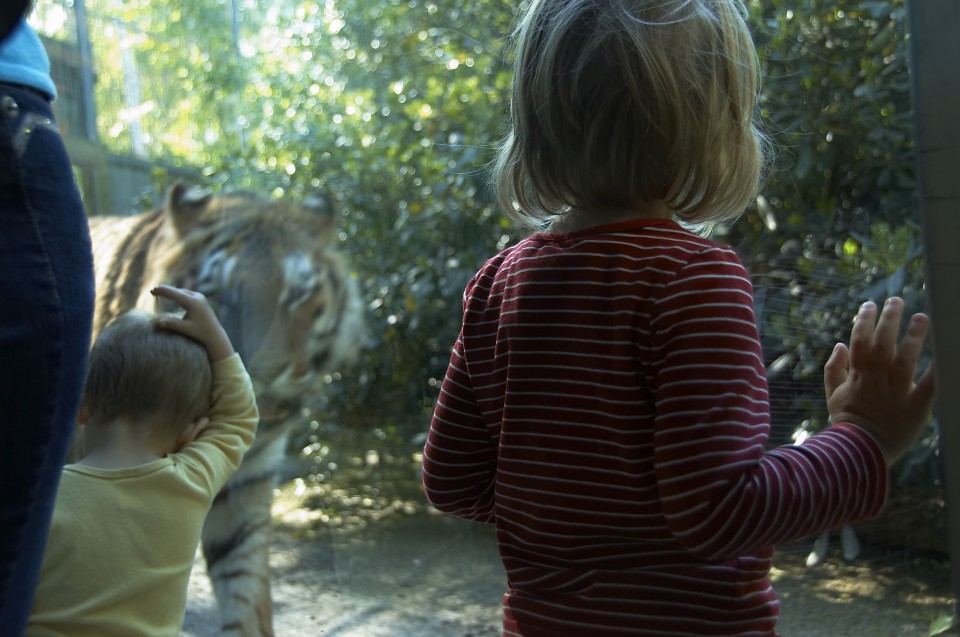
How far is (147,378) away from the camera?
1375 mm

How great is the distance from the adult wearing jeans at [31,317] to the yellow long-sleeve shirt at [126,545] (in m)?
0.28

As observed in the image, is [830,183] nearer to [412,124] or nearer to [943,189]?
[943,189]

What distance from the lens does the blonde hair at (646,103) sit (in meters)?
0.90

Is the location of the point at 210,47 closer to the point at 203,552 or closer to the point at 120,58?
the point at 120,58

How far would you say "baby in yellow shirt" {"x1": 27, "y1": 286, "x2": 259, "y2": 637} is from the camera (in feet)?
4.15

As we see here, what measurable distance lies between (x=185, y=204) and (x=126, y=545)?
3.65ft

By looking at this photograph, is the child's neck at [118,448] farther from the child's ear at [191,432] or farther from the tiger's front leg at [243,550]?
the tiger's front leg at [243,550]

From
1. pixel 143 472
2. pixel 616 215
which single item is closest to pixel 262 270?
pixel 143 472

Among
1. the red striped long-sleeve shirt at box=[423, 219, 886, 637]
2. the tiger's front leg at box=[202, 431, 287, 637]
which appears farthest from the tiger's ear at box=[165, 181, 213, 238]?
the red striped long-sleeve shirt at box=[423, 219, 886, 637]

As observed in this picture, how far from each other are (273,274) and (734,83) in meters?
1.54

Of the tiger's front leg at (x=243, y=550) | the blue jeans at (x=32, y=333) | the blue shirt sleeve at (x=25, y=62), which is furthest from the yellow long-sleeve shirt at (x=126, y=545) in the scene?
the tiger's front leg at (x=243, y=550)

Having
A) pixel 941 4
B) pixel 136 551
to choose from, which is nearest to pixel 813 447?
pixel 941 4

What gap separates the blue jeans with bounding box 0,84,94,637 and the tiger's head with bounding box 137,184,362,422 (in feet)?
3.62

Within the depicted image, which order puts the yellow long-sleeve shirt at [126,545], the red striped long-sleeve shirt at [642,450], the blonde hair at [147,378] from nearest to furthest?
the red striped long-sleeve shirt at [642,450] < the yellow long-sleeve shirt at [126,545] < the blonde hair at [147,378]
